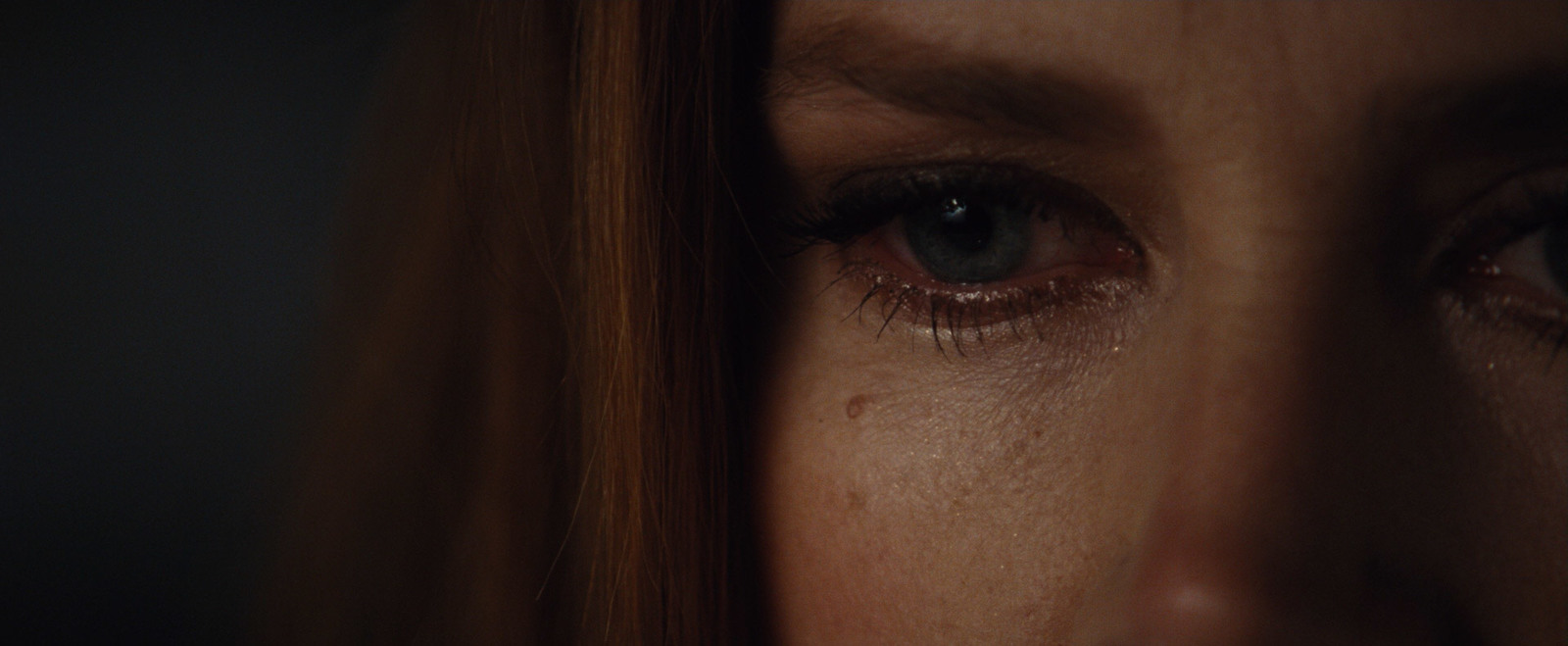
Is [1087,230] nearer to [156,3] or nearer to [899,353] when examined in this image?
[899,353]

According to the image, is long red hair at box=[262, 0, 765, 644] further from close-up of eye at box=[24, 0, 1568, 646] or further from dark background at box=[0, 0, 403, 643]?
dark background at box=[0, 0, 403, 643]

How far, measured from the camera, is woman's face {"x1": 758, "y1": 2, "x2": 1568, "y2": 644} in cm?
56

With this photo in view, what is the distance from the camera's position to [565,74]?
827 millimetres

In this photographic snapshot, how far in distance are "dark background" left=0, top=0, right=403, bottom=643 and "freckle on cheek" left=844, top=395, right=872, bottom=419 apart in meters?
Answer: 1.37

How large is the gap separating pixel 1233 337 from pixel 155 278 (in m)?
2.00

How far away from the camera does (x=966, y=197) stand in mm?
723

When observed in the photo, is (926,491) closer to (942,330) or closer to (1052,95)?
(942,330)

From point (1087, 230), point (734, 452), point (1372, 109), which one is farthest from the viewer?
point (734, 452)

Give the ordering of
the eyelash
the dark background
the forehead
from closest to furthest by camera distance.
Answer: the forehead < the eyelash < the dark background

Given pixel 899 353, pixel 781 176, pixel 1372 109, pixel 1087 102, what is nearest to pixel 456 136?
pixel 781 176

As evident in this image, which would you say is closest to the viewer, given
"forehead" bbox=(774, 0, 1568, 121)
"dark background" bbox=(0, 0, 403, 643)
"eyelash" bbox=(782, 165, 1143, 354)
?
"forehead" bbox=(774, 0, 1568, 121)

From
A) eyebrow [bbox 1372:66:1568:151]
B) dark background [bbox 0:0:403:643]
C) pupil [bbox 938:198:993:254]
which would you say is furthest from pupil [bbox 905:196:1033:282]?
dark background [bbox 0:0:403:643]

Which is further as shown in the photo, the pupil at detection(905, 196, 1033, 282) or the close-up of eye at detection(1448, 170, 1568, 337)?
the pupil at detection(905, 196, 1033, 282)

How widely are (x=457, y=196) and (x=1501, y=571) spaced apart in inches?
33.6
